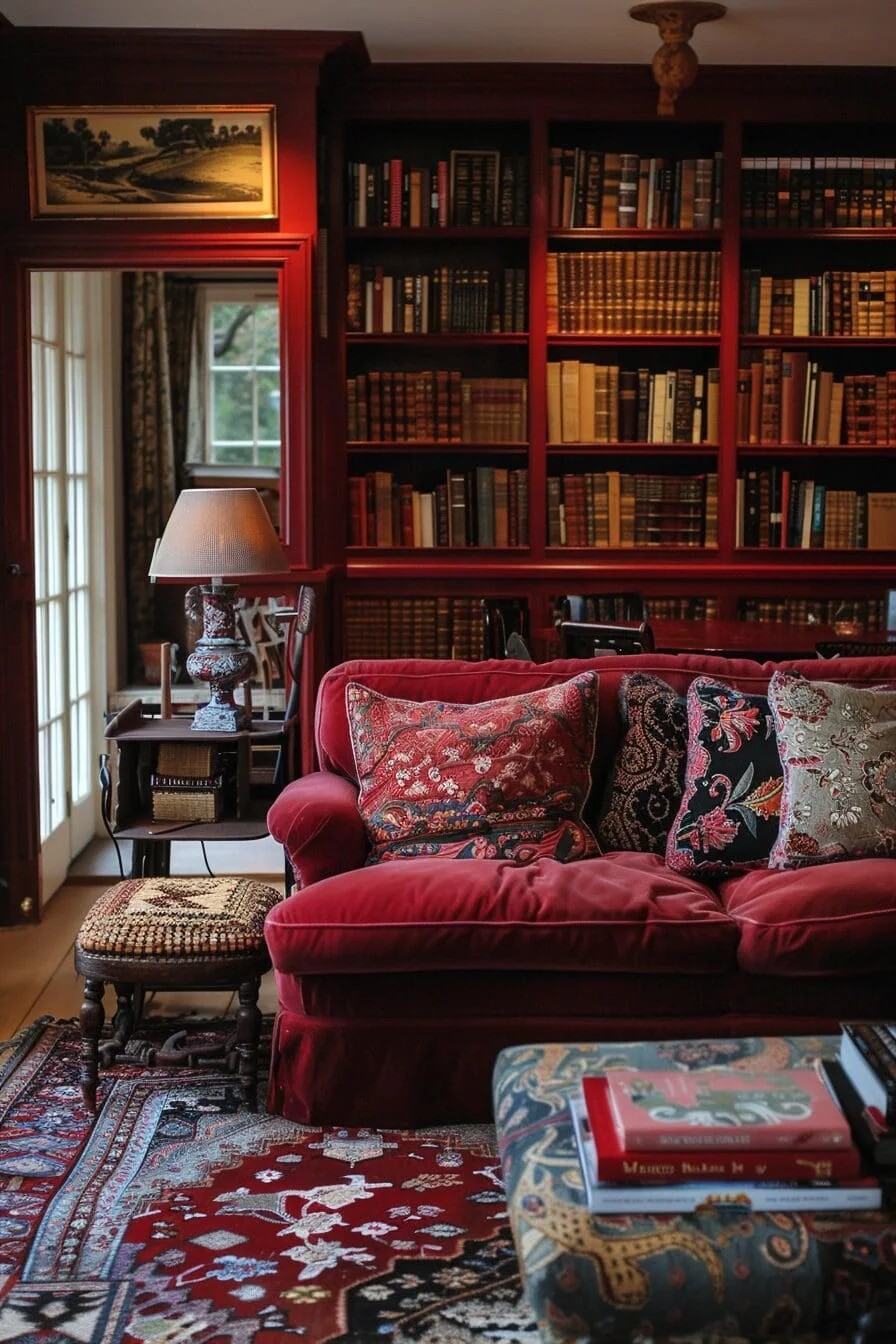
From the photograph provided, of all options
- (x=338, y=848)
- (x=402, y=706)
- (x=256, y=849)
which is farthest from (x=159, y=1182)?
(x=256, y=849)

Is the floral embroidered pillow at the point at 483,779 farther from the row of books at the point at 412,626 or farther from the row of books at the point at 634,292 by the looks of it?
the row of books at the point at 634,292

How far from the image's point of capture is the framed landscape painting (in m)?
5.08

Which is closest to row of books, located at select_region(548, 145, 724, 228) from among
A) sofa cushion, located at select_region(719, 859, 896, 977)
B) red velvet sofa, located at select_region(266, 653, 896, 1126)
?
red velvet sofa, located at select_region(266, 653, 896, 1126)

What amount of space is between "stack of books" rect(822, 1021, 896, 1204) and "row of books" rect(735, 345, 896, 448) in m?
3.84

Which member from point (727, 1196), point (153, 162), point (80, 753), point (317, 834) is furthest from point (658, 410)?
point (727, 1196)

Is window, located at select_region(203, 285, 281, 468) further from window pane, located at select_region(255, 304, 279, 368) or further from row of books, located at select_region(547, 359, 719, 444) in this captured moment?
row of books, located at select_region(547, 359, 719, 444)

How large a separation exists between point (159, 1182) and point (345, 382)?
137 inches

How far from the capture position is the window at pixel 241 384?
7445 millimetres

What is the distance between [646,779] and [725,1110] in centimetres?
159

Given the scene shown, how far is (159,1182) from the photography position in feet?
9.70

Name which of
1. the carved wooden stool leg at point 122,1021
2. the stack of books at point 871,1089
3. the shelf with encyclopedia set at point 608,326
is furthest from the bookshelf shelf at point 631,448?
the stack of books at point 871,1089

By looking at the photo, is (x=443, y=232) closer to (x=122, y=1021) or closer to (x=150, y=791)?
(x=150, y=791)

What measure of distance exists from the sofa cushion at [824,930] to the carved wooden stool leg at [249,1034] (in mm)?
1005

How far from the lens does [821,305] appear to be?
5816mm
